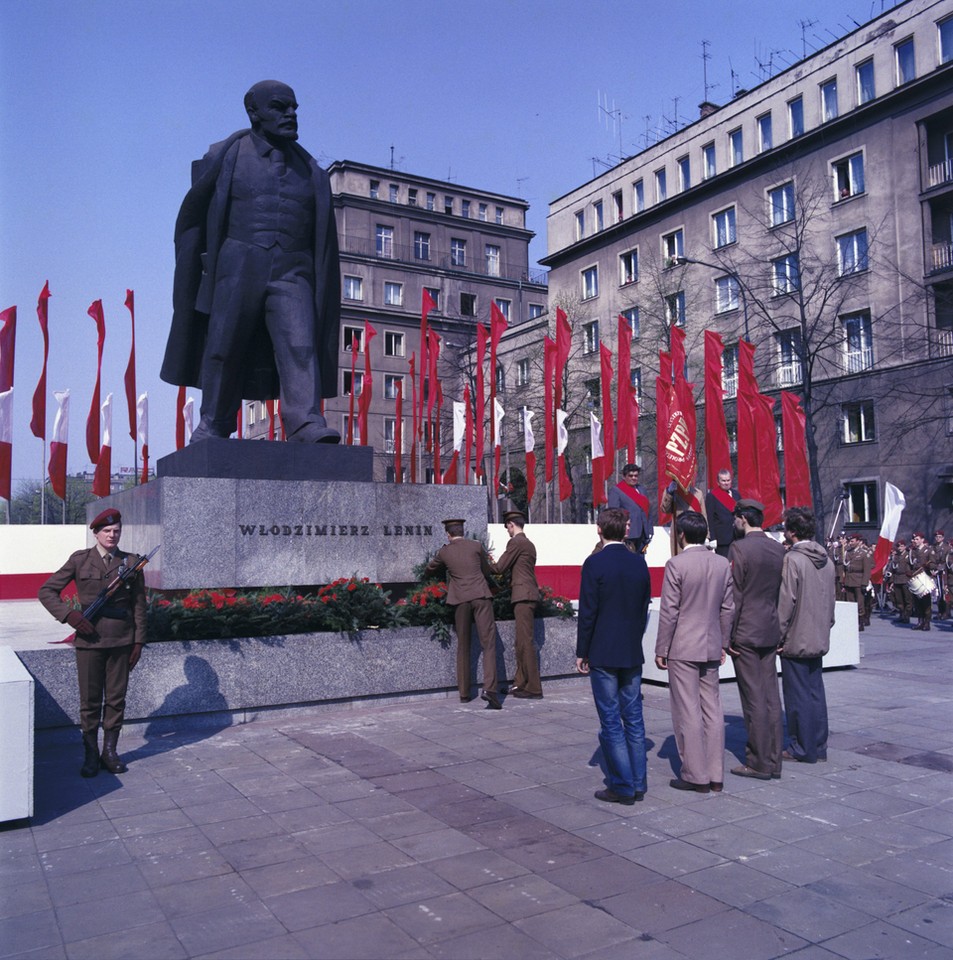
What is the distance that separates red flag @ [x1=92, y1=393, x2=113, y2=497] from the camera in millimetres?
22734

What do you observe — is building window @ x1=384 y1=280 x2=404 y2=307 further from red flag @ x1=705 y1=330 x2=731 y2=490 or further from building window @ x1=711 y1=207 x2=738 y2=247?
red flag @ x1=705 y1=330 x2=731 y2=490

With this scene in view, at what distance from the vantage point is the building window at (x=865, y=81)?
35.1 m

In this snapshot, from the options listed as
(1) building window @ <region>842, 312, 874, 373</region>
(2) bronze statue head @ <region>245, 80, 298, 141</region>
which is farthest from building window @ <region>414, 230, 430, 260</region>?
(2) bronze statue head @ <region>245, 80, 298, 141</region>

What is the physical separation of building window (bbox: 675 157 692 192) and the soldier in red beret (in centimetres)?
4146

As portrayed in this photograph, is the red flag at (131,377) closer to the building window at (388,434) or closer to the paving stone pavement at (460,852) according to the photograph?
the paving stone pavement at (460,852)

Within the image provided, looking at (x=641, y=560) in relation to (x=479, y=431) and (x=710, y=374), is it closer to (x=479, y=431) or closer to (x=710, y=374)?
(x=710, y=374)

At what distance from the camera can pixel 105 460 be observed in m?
23.6

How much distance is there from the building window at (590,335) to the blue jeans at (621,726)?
142 feet

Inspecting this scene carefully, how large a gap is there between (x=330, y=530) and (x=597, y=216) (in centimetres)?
4341

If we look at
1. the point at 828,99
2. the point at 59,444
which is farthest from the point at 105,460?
the point at 828,99

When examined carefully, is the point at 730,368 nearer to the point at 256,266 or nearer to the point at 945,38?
the point at 945,38

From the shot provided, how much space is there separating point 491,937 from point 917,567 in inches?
707

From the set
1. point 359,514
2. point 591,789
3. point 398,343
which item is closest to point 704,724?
point 591,789

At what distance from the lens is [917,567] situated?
1952 centimetres
